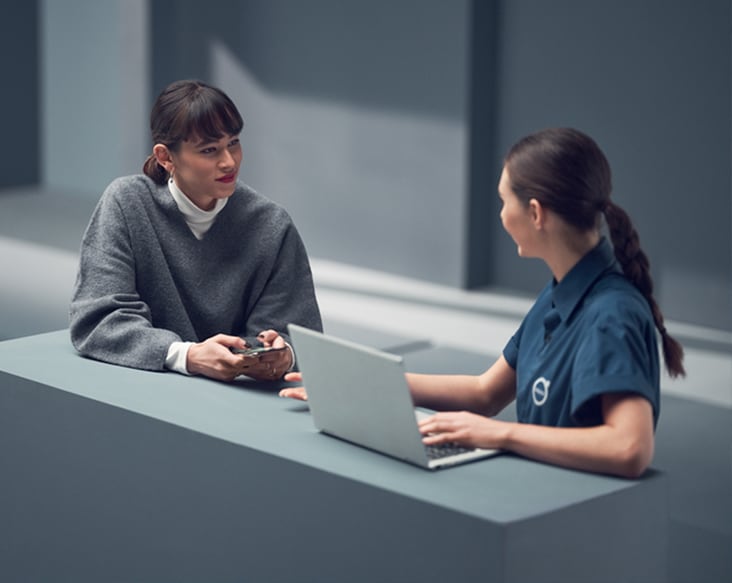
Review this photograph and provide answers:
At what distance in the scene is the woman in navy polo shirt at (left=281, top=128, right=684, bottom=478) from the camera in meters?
2.15

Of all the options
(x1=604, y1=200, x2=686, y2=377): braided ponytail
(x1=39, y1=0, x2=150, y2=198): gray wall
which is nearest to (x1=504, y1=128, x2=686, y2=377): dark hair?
(x1=604, y1=200, x2=686, y2=377): braided ponytail

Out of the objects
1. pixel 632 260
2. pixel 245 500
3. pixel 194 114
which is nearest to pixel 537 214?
pixel 632 260

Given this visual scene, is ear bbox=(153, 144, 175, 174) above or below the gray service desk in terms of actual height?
above

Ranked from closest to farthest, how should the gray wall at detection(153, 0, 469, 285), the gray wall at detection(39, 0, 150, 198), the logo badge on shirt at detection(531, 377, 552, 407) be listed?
the logo badge on shirt at detection(531, 377, 552, 407), the gray wall at detection(153, 0, 469, 285), the gray wall at detection(39, 0, 150, 198)

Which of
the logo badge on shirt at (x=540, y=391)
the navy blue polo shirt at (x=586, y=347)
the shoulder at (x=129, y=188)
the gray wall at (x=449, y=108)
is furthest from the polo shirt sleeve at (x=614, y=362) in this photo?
the gray wall at (x=449, y=108)

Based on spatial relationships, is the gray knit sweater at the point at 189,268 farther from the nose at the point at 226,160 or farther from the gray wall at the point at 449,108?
the gray wall at the point at 449,108

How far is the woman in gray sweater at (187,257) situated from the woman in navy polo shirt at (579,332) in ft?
1.97

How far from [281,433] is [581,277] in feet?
1.88

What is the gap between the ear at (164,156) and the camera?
113 inches

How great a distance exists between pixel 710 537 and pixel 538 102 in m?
2.81

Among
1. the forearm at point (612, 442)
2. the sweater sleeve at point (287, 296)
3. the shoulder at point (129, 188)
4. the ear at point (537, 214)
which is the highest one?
the ear at point (537, 214)

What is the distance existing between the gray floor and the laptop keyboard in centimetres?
95

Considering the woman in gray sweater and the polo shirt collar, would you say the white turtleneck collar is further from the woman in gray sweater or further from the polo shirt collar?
the polo shirt collar

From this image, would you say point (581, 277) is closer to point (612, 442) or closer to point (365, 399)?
point (612, 442)
